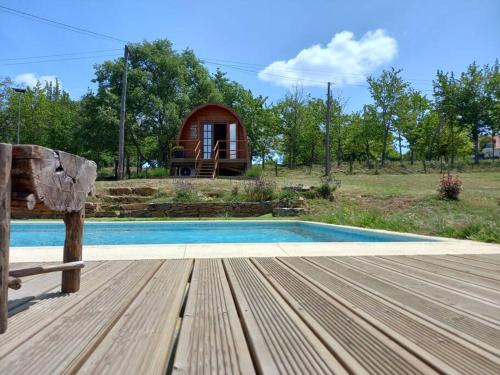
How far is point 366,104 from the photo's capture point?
94.5ft

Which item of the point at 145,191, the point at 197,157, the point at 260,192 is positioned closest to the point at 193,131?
the point at 197,157

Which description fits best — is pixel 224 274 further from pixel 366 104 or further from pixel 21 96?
pixel 21 96

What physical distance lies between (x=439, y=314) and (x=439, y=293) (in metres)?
0.55

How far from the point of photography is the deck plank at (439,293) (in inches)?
82.0

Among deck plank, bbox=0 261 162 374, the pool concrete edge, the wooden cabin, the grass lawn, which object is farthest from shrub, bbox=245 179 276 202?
deck plank, bbox=0 261 162 374

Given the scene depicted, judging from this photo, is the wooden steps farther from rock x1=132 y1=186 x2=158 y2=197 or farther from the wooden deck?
the wooden deck

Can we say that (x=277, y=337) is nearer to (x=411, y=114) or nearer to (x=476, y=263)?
(x=476, y=263)

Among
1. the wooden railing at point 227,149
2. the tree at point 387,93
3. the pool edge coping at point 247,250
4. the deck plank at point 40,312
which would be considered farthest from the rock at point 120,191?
the tree at point 387,93

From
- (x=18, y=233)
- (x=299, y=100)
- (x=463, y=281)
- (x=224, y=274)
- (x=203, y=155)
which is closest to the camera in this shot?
(x=463, y=281)

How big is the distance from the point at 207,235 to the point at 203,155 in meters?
11.0

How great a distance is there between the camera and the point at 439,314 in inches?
80.0

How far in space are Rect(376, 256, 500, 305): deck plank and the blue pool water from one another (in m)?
4.81

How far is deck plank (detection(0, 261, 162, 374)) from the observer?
4.51ft

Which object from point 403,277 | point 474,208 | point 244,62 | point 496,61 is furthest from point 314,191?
point 496,61
